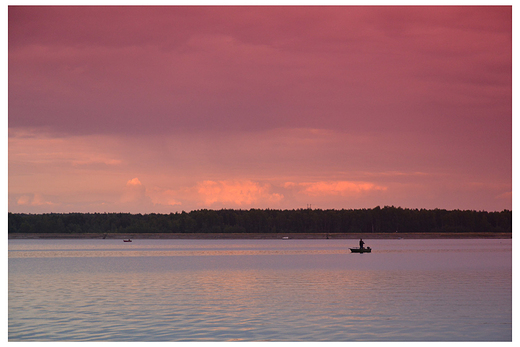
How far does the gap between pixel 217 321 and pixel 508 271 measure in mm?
46544

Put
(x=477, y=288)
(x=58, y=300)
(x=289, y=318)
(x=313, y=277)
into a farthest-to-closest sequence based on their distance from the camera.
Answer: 1. (x=313, y=277)
2. (x=477, y=288)
3. (x=58, y=300)
4. (x=289, y=318)

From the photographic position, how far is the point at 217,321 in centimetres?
3125

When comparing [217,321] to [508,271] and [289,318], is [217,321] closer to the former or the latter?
[289,318]

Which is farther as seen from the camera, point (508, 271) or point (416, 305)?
point (508, 271)

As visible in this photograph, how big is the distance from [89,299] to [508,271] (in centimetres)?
4710

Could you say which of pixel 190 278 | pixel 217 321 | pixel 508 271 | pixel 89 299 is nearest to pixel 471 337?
pixel 217 321

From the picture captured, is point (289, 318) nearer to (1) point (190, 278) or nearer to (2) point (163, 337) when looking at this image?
(2) point (163, 337)
